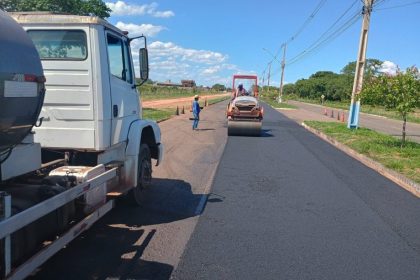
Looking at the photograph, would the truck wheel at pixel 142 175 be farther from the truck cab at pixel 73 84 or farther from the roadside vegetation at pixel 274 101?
the roadside vegetation at pixel 274 101

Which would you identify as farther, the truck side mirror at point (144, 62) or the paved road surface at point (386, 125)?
the paved road surface at point (386, 125)

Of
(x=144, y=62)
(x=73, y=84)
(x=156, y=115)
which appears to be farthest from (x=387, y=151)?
(x=156, y=115)

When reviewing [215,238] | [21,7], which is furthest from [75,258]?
[21,7]

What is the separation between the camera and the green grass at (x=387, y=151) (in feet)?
37.1

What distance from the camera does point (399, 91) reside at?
15.1m

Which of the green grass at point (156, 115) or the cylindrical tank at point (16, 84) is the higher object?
the cylindrical tank at point (16, 84)

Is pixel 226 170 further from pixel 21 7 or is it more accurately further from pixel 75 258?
pixel 21 7

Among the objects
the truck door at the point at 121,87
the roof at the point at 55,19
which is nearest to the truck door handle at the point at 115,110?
the truck door at the point at 121,87

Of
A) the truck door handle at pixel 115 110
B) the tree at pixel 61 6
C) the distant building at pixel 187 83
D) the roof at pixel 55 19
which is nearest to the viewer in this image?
the roof at pixel 55 19

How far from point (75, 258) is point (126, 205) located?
6.76ft

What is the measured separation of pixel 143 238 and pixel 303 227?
2231 millimetres

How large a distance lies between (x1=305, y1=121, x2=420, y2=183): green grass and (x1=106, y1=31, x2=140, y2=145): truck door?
6.53 meters

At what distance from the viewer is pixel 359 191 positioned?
8.84 metres

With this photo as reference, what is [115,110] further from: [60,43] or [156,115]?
[156,115]
